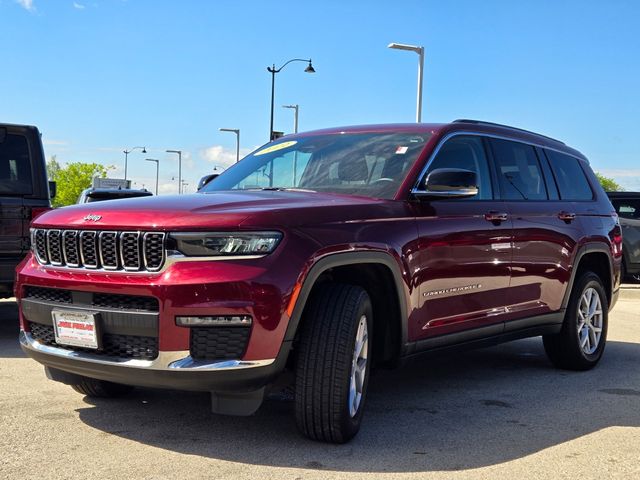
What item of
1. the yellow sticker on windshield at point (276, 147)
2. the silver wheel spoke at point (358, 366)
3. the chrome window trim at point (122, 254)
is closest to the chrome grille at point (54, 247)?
the chrome window trim at point (122, 254)

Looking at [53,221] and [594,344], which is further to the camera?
[594,344]

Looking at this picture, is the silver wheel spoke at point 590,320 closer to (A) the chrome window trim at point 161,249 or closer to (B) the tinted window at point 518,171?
(B) the tinted window at point 518,171

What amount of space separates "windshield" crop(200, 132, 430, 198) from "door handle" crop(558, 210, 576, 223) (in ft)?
5.31

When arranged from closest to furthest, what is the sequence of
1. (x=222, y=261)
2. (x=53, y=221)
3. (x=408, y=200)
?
(x=222, y=261) → (x=53, y=221) → (x=408, y=200)

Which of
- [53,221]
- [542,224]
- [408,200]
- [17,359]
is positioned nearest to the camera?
[53,221]

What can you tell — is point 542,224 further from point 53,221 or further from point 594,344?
point 53,221

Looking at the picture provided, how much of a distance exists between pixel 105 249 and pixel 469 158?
2.62 metres

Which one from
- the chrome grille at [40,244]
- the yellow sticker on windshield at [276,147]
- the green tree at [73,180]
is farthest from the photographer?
the green tree at [73,180]

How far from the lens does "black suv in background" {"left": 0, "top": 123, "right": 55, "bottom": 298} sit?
696cm

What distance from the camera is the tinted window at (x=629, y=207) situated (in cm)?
1433

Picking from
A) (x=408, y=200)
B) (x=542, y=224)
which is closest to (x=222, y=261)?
(x=408, y=200)

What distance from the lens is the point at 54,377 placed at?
4270 mm

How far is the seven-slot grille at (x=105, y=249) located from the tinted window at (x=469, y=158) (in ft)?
6.65

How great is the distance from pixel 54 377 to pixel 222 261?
1.41 m
